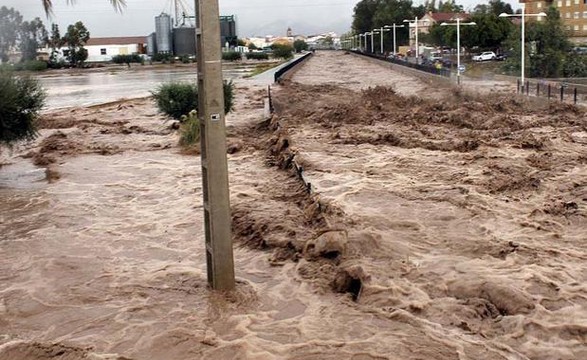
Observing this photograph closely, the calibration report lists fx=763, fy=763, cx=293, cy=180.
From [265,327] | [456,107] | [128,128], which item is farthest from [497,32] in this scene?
[265,327]

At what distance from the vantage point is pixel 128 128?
27266mm

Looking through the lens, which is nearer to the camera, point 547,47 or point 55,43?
point 547,47

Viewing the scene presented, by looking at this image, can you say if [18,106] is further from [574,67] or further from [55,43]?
[55,43]

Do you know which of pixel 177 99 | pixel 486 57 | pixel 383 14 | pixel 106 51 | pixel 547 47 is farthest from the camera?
pixel 106 51

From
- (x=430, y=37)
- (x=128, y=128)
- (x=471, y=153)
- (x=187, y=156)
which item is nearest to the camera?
(x=471, y=153)

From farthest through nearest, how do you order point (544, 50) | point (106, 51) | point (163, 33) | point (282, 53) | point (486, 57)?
point (106, 51), point (282, 53), point (486, 57), point (544, 50), point (163, 33)

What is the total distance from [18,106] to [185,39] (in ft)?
32.9

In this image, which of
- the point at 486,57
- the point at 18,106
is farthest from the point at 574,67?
the point at 18,106

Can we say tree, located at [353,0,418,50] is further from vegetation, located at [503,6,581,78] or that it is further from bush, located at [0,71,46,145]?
bush, located at [0,71,46,145]

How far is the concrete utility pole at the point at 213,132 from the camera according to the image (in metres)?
7.61

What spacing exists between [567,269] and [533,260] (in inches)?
18.9

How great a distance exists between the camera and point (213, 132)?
25.6 ft

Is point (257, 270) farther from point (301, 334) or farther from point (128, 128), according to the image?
point (128, 128)

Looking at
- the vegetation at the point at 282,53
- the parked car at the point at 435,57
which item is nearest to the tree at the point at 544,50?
the parked car at the point at 435,57
